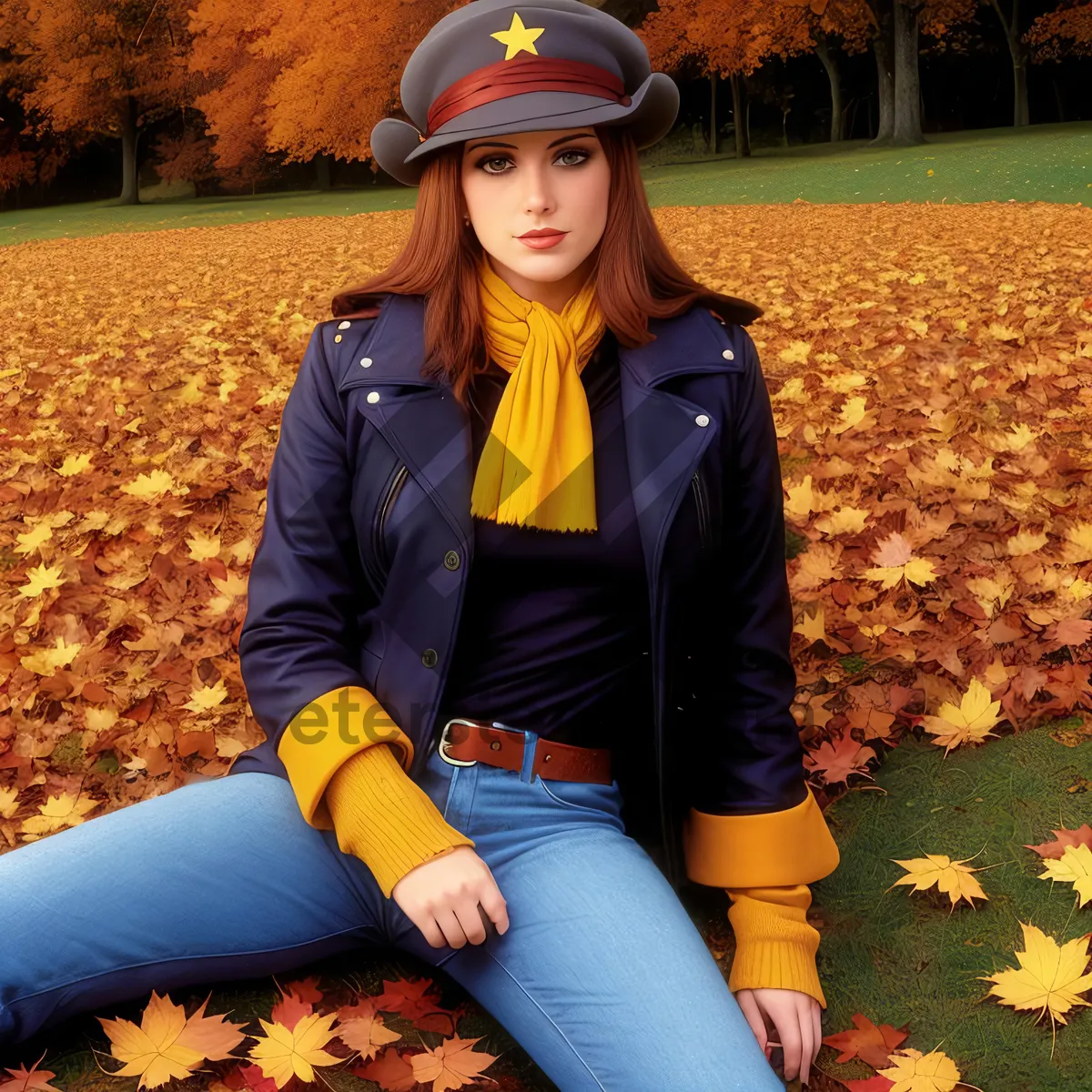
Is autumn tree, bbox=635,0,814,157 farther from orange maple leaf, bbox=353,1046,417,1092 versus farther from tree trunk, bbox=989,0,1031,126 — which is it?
orange maple leaf, bbox=353,1046,417,1092

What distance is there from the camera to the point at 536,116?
1.64 m

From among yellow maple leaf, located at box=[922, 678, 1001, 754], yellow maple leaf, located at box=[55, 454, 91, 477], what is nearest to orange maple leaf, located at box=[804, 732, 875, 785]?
yellow maple leaf, located at box=[922, 678, 1001, 754]

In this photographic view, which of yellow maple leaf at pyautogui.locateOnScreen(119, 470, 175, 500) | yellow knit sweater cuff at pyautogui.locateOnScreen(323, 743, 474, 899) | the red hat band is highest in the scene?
the red hat band

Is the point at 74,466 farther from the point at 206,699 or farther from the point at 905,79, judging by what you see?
the point at 905,79

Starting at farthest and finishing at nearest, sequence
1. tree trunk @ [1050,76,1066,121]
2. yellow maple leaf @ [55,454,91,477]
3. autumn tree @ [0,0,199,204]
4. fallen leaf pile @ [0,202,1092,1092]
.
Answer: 1. tree trunk @ [1050,76,1066,121]
2. autumn tree @ [0,0,199,204]
3. yellow maple leaf @ [55,454,91,477]
4. fallen leaf pile @ [0,202,1092,1092]

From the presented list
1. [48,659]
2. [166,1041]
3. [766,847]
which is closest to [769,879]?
[766,847]

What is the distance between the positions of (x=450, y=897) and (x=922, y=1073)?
786 millimetres

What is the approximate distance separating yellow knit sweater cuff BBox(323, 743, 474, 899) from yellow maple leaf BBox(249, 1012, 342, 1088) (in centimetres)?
41

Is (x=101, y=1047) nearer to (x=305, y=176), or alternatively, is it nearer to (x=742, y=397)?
(x=742, y=397)

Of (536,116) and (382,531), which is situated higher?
(536,116)

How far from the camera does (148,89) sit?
98.2 ft

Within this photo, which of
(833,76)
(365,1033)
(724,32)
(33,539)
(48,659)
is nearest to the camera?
(365,1033)

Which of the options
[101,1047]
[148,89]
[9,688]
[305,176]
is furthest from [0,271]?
[305,176]

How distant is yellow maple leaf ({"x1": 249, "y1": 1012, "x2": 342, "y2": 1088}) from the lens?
1785 mm
